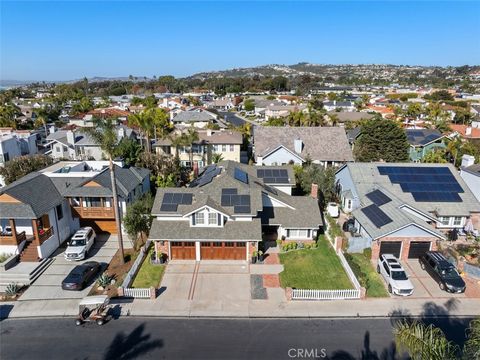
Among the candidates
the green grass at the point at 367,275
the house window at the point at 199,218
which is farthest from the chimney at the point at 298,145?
the house window at the point at 199,218

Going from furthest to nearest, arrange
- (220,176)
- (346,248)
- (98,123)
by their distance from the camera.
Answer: (220,176), (346,248), (98,123)

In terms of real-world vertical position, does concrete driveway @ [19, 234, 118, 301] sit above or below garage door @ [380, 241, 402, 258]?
below

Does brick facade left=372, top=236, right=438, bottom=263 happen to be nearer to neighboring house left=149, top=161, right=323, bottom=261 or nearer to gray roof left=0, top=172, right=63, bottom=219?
neighboring house left=149, top=161, right=323, bottom=261

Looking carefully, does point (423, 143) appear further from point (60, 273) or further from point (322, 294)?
point (60, 273)

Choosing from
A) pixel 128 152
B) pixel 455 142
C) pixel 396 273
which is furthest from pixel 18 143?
pixel 455 142

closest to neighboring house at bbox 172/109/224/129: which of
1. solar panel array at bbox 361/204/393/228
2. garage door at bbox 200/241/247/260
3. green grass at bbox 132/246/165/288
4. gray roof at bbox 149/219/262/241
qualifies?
gray roof at bbox 149/219/262/241

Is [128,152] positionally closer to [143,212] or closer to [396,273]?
[143,212]
